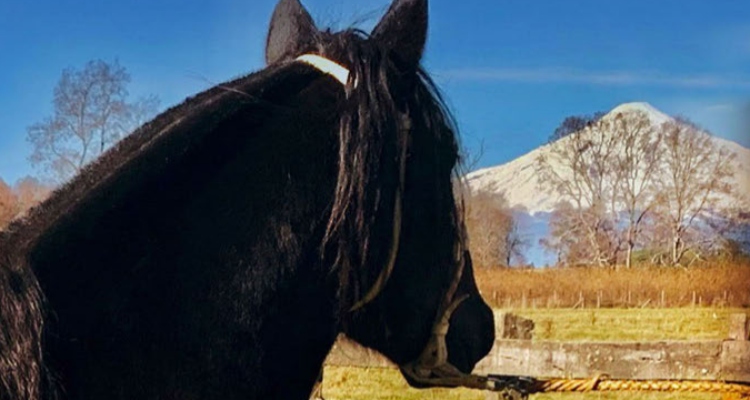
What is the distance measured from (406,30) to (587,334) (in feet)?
41.0

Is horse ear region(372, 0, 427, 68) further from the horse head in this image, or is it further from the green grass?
the green grass

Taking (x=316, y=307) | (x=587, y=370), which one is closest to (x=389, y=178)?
(x=316, y=307)

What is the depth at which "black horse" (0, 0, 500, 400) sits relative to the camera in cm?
148

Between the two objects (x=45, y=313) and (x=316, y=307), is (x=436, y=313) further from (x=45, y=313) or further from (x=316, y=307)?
(x=45, y=313)

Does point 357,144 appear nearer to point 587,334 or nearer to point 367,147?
point 367,147

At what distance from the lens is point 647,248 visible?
20.5 metres

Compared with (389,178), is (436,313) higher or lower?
lower

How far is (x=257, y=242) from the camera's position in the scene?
1700mm

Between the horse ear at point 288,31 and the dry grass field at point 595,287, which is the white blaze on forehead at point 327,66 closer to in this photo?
the horse ear at point 288,31

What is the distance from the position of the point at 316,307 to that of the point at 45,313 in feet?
1.88

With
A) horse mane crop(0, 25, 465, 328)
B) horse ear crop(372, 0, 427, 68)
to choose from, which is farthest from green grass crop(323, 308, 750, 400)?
horse mane crop(0, 25, 465, 328)

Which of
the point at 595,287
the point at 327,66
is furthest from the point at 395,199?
the point at 595,287

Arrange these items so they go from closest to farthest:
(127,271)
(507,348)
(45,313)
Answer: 1. (45,313)
2. (127,271)
3. (507,348)

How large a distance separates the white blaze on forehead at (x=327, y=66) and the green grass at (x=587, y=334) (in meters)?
6.16
